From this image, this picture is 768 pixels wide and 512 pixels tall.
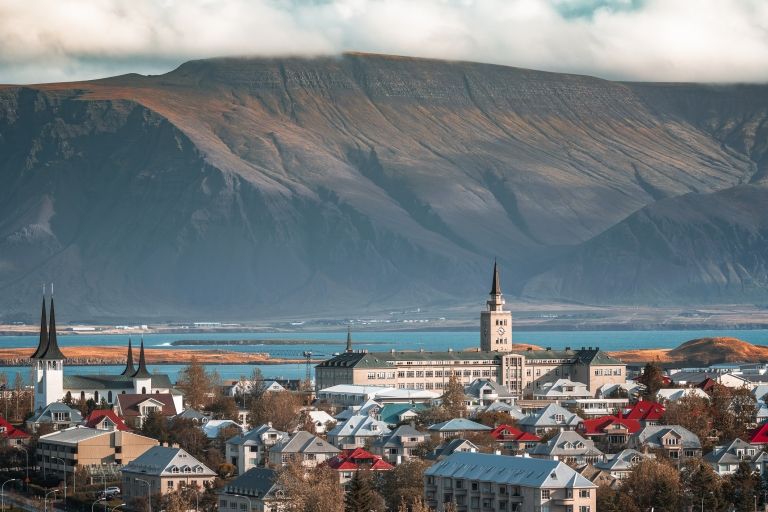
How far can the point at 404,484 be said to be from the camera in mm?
87812

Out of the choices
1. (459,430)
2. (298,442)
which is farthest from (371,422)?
(298,442)

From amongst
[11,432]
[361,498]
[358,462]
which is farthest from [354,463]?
[11,432]

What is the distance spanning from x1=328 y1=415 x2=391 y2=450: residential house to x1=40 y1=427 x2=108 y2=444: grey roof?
11.6 meters

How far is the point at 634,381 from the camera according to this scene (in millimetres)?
156875

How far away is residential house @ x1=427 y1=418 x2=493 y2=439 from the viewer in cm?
10662

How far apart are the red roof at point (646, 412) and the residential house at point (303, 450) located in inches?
841

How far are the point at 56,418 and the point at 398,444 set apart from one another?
1041 inches

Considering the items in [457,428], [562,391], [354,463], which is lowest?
[354,463]

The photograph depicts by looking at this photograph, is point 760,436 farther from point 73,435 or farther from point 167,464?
point 73,435

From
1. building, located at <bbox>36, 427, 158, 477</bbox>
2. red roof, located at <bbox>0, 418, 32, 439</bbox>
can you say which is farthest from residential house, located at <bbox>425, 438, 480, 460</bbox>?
red roof, located at <bbox>0, 418, 32, 439</bbox>

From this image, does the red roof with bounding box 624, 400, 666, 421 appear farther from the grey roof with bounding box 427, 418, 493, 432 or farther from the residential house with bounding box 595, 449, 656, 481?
the residential house with bounding box 595, 449, 656, 481

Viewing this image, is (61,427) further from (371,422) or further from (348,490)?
(348,490)

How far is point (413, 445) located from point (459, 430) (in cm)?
462

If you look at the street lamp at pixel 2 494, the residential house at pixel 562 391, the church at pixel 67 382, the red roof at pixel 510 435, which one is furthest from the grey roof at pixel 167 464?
the residential house at pixel 562 391
